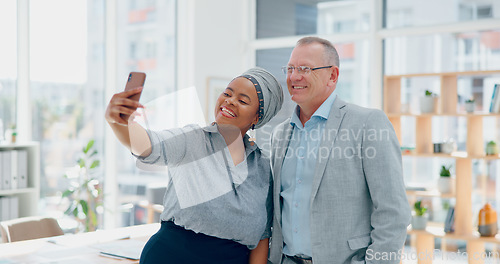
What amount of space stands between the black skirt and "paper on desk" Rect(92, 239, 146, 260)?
870 mm

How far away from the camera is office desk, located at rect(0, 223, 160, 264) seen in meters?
2.42

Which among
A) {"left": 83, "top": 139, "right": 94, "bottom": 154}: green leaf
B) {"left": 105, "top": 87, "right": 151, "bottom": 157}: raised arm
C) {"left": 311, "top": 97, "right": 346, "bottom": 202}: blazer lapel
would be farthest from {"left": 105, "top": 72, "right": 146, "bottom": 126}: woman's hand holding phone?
{"left": 83, "top": 139, "right": 94, "bottom": 154}: green leaf

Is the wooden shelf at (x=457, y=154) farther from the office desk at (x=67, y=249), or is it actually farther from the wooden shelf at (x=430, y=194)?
the office desk at (x=67, y=249)

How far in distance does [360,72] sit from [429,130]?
1110 millimetres

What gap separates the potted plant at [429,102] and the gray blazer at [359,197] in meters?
2.93

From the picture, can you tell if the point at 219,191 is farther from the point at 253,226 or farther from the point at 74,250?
the point at 74,250

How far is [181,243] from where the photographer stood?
5.40 feet

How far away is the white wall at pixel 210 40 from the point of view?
5.75m

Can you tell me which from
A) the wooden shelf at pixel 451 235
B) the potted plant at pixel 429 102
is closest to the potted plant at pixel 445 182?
the wooden shelf at pixel 451 235

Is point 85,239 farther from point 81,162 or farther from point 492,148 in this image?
point 492,148

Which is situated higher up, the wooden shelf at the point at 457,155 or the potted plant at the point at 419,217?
the wooden shelf at the point at 457,155

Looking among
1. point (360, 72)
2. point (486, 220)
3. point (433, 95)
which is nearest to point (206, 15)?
point (360, 72)

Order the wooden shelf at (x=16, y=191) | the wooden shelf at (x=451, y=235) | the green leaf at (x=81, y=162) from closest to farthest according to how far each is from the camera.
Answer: the wooden shelf at (x=16, y=191), the wooden shelf at (x=451, y=235), the green leaf at (x=81, y=162)

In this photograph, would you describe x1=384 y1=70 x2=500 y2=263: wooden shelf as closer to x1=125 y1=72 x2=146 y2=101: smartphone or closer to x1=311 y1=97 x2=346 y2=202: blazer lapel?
x1=311 y1=97 x2=346 y2=202: blazer lapel
